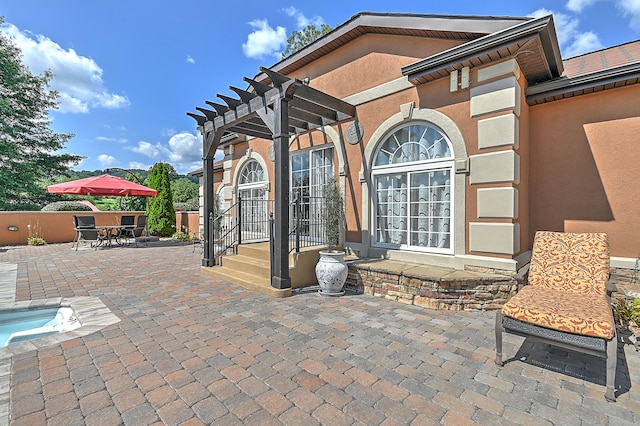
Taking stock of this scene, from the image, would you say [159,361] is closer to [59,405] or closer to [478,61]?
[59,405]

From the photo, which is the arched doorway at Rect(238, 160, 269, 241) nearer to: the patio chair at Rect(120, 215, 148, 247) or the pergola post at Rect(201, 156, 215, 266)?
the pergola post at Rect(201, 156, 215, 266)

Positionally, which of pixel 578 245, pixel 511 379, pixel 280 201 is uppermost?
pixel 280 201

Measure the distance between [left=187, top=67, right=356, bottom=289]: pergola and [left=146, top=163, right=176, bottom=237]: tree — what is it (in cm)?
866

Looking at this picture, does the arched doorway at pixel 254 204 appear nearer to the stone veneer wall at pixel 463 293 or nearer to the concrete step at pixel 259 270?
the concrete step at pixel 259 270

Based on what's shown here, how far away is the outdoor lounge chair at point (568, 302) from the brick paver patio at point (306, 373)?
0.38 m

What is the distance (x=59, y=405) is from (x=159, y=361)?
82 cm

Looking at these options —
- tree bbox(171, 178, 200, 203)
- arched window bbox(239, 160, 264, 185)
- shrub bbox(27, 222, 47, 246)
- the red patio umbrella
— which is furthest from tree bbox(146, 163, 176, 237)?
tree bbox(171, 178, 200, 203)

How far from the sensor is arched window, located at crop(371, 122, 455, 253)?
19.1ft

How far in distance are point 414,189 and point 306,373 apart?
4.46m

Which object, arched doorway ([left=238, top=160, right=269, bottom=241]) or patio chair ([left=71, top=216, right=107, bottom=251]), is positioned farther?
patio chair ([left=71, top=216, right=107, bottom=251])

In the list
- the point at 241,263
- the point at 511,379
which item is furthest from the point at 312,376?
the point at 241,263

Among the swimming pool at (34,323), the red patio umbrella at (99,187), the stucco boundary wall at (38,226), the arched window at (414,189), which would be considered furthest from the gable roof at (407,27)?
the stucco boundary wall at (38,226)

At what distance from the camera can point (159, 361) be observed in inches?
122

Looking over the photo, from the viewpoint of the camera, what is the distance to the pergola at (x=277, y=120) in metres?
5.54
